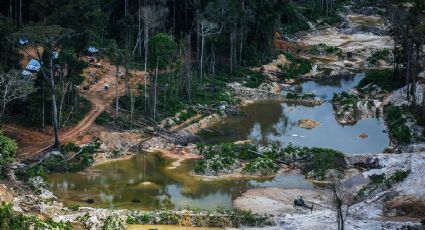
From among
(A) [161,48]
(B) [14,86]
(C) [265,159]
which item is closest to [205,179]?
(C) [265,159]

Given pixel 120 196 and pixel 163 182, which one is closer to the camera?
pixel 120 196

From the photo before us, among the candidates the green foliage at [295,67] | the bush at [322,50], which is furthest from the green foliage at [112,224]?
the bush at [322,50]

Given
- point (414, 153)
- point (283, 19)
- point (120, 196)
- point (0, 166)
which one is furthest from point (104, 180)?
point (283, 19)

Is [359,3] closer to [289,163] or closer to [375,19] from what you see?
[375,19]

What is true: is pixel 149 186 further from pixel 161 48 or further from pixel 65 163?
pixel 161 48

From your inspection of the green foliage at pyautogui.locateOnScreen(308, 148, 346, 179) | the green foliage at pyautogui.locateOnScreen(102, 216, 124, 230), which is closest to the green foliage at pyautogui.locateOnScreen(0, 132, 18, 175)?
the green foliage at pyautogui.locateOnScreen(102, 216, 124, 230)

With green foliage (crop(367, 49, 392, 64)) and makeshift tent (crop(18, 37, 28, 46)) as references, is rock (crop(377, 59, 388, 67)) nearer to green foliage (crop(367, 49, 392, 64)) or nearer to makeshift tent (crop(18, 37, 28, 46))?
green foliage (crop(367, 49, 392, 64))
